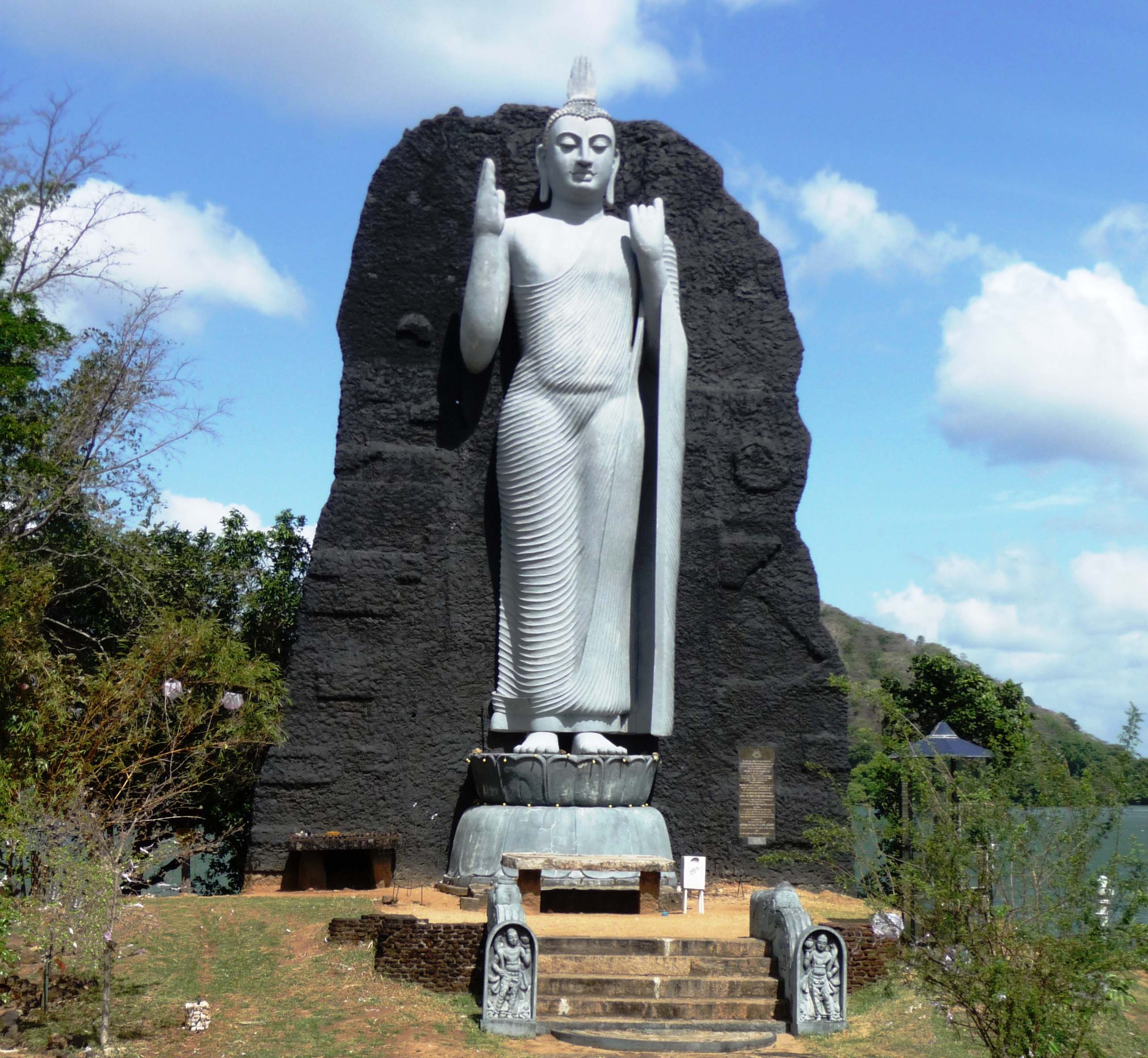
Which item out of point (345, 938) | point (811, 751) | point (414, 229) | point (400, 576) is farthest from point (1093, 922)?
point (414, 229)

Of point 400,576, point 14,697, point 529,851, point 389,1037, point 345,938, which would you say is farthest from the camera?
point 400,576

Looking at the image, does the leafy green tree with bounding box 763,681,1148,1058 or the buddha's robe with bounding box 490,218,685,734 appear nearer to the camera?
the leafy green tree with bounding box 763,681,1148,1058

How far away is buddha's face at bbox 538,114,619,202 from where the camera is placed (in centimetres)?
1244

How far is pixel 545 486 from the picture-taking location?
39.9 ft

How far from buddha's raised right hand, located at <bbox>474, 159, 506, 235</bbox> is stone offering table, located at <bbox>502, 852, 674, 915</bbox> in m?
5.16

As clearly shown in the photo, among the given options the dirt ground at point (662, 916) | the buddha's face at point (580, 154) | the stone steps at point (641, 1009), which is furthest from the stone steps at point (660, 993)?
the buddha's face at point (580, 154)

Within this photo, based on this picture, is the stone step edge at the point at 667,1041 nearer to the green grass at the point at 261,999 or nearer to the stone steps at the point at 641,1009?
the stone steps at the point at 641,1009

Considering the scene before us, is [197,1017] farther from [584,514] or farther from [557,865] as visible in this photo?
[584,514]

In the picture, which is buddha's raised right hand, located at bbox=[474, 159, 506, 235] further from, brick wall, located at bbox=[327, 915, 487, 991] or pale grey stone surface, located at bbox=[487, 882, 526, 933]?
brick wall, located at bbox=[327, 915, 487, 991]

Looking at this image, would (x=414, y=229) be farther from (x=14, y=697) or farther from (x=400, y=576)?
(x=14, y=697)

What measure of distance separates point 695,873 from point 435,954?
9.70ft

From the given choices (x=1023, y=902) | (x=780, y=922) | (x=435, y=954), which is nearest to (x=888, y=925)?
(x=780, y=922)

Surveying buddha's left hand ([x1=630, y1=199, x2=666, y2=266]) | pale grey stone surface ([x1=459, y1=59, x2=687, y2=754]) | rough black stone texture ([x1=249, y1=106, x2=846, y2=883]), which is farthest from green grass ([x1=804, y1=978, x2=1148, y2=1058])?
buddha's left hand ([x1=630, y1=199, x2=666, y2=266])

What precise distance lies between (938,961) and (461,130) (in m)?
8.83
